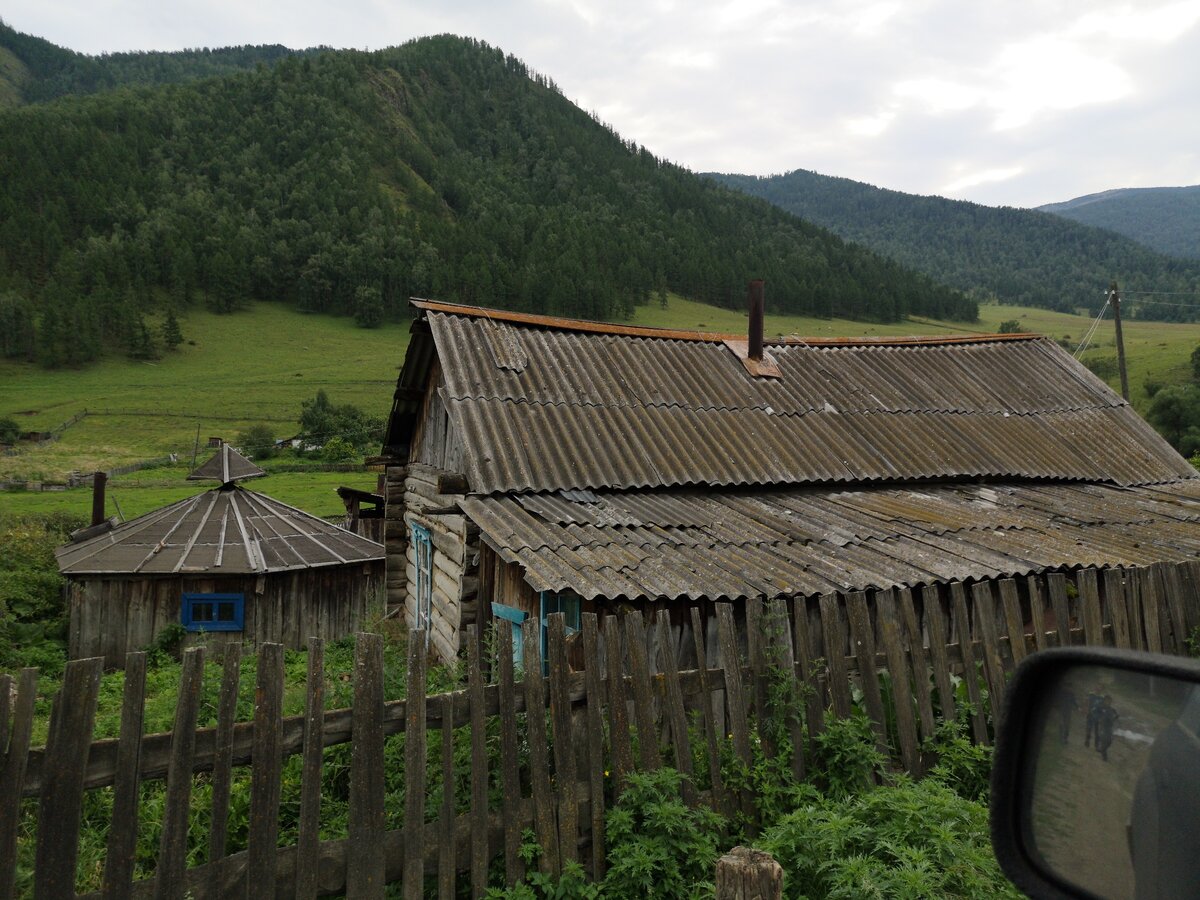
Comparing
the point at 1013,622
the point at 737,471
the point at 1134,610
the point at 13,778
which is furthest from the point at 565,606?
the point at 1134,610

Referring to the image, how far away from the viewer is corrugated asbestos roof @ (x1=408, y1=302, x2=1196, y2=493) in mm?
10945

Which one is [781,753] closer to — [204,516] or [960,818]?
[960,818]

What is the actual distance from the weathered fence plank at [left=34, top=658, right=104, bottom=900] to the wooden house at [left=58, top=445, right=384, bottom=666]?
525 inches

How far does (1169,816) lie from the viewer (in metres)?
1.21

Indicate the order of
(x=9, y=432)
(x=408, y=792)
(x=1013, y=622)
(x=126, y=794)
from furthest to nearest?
1. (x=9, y=432)
2. (x=1013, y=622)
3. (x=408, y=792)
4. (x=126, y=794)

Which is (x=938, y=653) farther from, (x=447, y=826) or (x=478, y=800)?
(x=447, y=826)

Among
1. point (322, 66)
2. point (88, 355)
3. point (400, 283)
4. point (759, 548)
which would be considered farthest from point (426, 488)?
point (322, 66)

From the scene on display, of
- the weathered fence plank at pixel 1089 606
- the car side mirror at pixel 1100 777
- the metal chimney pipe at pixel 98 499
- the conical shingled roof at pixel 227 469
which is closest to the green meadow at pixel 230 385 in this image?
the metal chimney pipe at pixel 98 499

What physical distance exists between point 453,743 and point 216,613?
586 inches

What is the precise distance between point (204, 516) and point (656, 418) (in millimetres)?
12480

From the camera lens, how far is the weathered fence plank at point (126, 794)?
3.61 m

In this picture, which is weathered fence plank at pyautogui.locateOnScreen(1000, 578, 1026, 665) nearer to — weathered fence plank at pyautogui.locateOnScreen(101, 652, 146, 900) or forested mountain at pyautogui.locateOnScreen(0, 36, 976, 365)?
weathered fence plank at pyautogui.locateOnScreen(101, 652, 146, 900)

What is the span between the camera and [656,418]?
40.4 ft

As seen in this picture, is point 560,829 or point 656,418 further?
point 656,418
